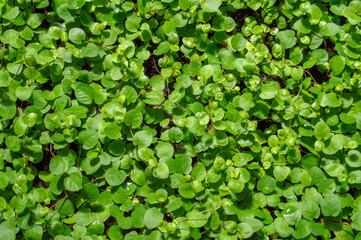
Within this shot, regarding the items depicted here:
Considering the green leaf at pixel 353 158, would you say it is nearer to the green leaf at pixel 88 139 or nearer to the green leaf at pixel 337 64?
the green leaf at pixel 337 64

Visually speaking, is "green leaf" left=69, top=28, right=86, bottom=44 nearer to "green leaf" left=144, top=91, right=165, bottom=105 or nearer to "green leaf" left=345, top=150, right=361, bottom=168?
"green leaf" left=144, top=91, right=165, bottom=105

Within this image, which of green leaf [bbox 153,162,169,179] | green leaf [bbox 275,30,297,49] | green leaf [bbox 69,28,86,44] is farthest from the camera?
green leaf [bbox 275,30,297,49]

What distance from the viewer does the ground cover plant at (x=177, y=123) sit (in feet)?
6.61

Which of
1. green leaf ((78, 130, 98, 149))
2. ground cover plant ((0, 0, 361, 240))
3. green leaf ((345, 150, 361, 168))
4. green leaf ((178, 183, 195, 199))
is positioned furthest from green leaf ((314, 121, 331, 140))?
green leaf ((78, 130, 98, 149))

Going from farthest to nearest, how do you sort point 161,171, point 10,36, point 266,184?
1. point 10,36
2. point 266,184
3. point 161,171

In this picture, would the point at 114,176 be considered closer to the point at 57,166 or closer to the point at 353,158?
the point at 57,166

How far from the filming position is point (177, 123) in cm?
208

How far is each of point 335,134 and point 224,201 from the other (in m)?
0.90

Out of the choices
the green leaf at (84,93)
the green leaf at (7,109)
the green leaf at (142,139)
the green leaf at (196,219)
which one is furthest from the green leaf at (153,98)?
the green leaf at (7,109)

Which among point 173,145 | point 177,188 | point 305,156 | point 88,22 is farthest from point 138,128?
point 305,156

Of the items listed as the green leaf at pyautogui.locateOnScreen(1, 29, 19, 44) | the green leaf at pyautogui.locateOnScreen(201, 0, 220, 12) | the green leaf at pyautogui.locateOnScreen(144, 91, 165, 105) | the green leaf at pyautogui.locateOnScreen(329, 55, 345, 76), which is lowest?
the green leaf at pyautogui.locateOnScreen(144, 91, 165, 105)

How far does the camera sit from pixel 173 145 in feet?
7.24

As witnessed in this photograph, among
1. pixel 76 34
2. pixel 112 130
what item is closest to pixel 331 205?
pixel 112 130

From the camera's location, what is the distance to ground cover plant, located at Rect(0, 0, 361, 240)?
201 centimetres
